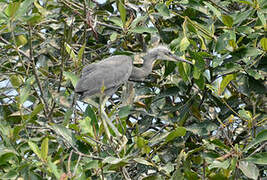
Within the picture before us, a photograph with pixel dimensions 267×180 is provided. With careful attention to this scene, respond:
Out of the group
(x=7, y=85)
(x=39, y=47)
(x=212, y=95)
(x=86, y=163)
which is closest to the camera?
(x=86, y=163)

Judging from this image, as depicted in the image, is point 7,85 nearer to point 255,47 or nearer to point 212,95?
point 212,95

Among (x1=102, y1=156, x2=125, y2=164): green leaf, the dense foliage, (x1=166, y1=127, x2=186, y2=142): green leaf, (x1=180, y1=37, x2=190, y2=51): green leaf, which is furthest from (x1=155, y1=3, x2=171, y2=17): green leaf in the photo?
(x1=102, y1=156, x2=125, y2=164): green leaf

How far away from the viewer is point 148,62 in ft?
12.9

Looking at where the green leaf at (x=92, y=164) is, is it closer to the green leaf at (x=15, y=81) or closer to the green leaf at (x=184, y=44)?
the green leaf at (x=184, y=44)

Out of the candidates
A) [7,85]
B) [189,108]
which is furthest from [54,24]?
[189,108]

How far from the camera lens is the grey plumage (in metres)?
3.69

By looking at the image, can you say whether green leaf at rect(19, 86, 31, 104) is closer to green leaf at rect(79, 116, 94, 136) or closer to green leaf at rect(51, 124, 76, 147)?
green leaf at rect(51, 124, 76, 147)

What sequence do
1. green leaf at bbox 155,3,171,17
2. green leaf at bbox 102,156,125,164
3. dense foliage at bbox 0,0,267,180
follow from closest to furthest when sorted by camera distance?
green leaf at bbox 102,156,125,164 → dense foliage at bbox 0,0,267,180 → green leaf at bbox 155,3,171,17

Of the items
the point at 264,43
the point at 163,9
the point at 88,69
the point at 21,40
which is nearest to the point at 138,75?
the point at 88,69

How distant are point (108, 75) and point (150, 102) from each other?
1.66ft

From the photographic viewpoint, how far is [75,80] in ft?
10.3

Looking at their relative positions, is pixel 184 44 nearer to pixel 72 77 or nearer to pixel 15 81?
pixel 72 77

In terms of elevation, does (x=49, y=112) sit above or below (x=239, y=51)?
below

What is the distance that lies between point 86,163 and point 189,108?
945mm
